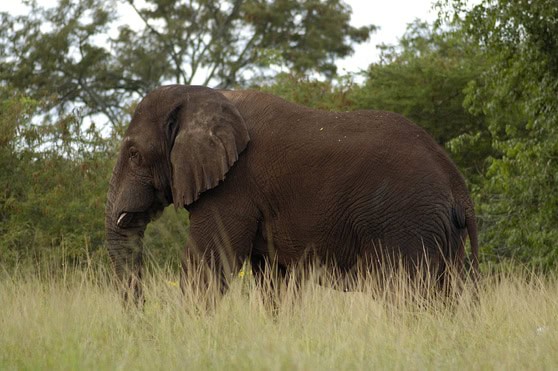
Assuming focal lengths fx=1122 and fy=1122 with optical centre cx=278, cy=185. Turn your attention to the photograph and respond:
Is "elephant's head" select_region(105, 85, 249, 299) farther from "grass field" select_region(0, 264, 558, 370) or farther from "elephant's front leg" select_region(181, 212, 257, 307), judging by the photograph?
"grass field" select_region(0, 264, 558, 370)

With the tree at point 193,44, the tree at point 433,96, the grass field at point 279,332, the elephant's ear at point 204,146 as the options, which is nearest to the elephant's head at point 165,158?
the elephant's ear at point 204,146

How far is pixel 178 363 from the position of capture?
19.9 feet

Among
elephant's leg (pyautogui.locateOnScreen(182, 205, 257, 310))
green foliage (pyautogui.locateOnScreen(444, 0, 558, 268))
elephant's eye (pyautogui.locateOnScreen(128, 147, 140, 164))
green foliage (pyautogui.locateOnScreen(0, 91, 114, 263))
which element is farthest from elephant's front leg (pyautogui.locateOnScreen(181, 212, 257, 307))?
green foliage (pyautogui.locateOnScreen(0, 91, 114, 263))

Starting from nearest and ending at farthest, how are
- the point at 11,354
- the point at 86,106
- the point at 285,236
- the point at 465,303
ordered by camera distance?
the point at 11,354, the point at 465,303, the point at 285,236, the point at 86,106

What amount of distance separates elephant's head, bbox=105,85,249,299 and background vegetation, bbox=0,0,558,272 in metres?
1.82

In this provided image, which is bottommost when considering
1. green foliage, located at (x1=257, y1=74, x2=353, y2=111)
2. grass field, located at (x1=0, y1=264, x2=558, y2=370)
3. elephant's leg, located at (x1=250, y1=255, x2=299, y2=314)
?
Answer: grass field, located at (x1=0, y1=264, x2=558, y2=370)

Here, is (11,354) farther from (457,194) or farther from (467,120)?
(467,120)

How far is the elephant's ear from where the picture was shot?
8617 millimetres

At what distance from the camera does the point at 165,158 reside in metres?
9.05

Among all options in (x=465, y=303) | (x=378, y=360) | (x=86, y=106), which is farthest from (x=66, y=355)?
(x=86, y=106)

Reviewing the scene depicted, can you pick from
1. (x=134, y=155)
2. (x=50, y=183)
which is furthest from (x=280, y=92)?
(x=134, y=155)

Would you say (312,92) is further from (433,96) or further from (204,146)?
(204,146)

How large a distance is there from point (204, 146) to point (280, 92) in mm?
12929

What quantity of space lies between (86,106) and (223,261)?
88.4 ft
